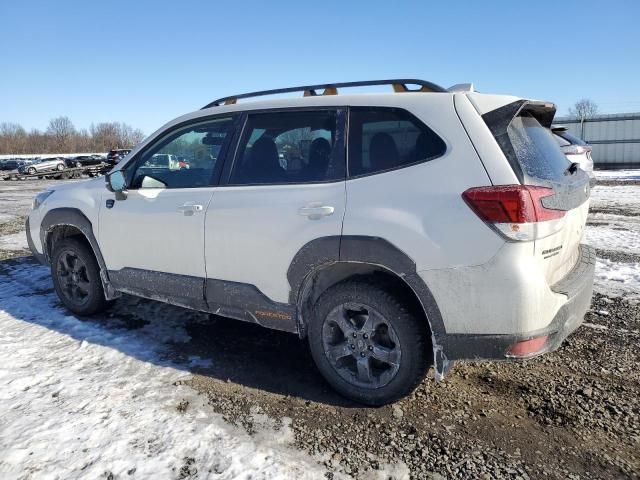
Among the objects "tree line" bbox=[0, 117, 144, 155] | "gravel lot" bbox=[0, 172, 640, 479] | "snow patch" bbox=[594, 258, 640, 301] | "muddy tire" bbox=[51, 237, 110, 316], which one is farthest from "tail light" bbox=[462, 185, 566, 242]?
"tree line" bbox=[0, 117, 144, 155]

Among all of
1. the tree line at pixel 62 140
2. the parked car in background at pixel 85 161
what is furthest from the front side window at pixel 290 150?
the tree line at pixel 62 140

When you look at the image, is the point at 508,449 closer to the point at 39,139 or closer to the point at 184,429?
the point at 184,429

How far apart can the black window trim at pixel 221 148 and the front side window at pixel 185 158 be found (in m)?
0.01

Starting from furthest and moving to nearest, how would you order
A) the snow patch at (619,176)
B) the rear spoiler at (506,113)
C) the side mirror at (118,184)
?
1. the snow patch at (619,176)
2. the side mirror at (118,184)
3. the rear spoiler at (506,113)

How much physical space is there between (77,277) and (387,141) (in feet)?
11.0

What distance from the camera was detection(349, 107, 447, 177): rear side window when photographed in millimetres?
2791

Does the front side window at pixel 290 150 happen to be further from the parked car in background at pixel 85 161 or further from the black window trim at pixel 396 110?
the parked car in background at pixel 85 161

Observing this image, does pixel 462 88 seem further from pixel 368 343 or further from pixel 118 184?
pixel 118 184

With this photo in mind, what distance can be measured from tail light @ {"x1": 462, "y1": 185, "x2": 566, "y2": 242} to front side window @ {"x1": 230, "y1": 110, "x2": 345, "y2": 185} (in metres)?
0.87

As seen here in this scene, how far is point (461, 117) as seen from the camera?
273 cm

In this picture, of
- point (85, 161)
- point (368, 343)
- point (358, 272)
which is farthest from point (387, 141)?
point (85, 161)

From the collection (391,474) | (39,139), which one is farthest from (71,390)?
(39,139)

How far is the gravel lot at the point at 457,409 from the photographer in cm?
249

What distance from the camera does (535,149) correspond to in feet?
9.56
